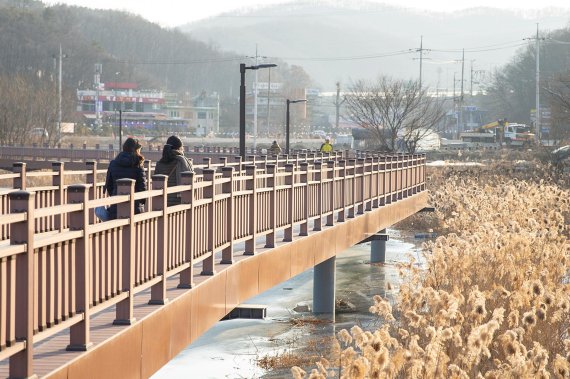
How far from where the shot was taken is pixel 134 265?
1099 centimetres

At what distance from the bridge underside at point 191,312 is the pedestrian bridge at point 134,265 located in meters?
0.02

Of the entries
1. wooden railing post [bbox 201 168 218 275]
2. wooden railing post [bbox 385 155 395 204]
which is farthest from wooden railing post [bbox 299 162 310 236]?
wooden railing post [bbox 385 155 395 204]

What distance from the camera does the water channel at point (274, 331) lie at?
2039cm

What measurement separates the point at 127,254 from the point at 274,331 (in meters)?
14.1

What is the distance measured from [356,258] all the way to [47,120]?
57852 millimetres

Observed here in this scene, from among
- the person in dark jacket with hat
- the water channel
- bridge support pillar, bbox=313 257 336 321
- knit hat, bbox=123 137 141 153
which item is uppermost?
knit hat, bbox=123 137 141 153

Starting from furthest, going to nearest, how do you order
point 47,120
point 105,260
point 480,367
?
point 47,120 → point 480,367 → point 105,260

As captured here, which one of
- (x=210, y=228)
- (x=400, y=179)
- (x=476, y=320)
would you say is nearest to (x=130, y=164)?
(x=210, y=228)

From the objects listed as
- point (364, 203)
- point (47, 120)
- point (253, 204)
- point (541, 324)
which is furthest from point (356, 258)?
point (47, 120)

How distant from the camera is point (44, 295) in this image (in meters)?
8.47

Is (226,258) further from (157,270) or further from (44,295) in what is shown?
(44,295)

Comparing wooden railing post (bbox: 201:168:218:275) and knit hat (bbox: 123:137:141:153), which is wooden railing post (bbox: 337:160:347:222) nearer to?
wooden railing post (bbox: 201:168:218:275)

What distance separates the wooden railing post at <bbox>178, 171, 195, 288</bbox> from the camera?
1332 centimetres

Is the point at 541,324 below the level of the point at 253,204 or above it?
below
